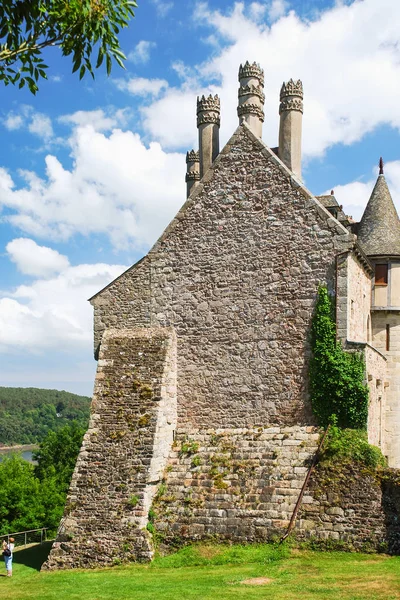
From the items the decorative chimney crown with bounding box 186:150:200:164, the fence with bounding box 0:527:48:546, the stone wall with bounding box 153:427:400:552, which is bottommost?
the fence with bounding box 0:527:48:546

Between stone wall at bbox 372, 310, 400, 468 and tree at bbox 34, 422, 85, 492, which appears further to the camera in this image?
tree at bbox 34, 422, 85, 492

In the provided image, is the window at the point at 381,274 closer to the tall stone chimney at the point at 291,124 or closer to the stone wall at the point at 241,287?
the tall stone chimney at the point at 291,124

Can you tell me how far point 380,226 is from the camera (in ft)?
75.3

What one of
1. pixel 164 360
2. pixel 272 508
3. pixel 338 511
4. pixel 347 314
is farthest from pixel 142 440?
pixel 347 314

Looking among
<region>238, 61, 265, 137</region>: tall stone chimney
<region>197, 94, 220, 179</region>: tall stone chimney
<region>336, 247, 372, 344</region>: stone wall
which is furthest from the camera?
<region>197, 94, 220, 179</region>: tall stone chimney

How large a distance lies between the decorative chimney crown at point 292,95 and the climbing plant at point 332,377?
7023mm

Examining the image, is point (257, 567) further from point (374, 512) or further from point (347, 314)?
point (347, 314)

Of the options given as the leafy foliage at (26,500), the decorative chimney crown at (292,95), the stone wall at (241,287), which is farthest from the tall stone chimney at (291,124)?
the leafy foliage at (26,500)

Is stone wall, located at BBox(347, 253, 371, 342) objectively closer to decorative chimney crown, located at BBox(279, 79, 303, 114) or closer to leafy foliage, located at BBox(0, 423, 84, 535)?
decorative chimney crown, located at BBox(279, 79, 303, 114)

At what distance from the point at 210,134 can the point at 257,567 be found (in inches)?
Answer: 573

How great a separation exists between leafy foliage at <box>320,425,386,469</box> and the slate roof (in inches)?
290

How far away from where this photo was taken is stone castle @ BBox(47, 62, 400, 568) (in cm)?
1661

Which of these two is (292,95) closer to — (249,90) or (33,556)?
(249,90)

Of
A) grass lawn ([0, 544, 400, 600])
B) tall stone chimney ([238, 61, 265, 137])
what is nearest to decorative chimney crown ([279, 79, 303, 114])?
tall stone chimney ([238, 61, 265, 137])
